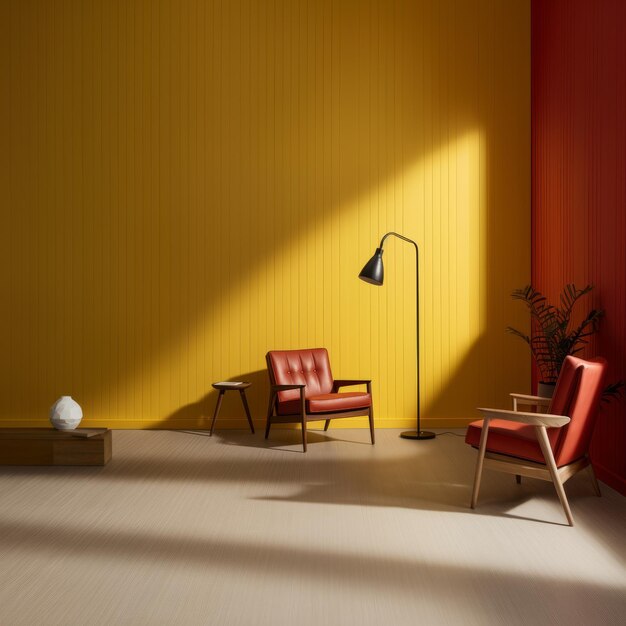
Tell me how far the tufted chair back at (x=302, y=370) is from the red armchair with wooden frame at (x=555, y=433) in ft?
7.09

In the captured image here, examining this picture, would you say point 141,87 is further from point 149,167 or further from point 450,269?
point 450,269

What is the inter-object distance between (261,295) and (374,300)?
3.46 feet

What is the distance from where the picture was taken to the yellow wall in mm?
6336

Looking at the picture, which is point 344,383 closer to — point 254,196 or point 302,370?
point 302,370

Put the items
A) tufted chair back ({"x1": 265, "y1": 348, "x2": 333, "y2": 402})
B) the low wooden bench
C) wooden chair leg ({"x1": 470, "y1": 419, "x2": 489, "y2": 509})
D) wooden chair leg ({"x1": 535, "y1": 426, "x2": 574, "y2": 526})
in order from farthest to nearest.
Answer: tufted chair back ({"x1": 265, "y1": 348, "x2": 333, "y2": 402})
the low wooden bench
wooden chair leg ({"x1": 470, "y1": 419, "x2": 489, "y2": 509})
wooden chair leg ({"x1": 535, "y1": 426, "x2": 574, "y2": 526})

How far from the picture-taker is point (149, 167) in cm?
637

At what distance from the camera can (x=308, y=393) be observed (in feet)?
19.2

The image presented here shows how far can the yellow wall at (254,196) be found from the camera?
634 cm

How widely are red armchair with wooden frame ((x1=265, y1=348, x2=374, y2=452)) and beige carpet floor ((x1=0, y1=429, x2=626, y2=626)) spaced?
0.51 meters

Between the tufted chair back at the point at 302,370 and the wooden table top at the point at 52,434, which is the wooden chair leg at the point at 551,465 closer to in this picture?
the tufted chair back at the point at 302,370

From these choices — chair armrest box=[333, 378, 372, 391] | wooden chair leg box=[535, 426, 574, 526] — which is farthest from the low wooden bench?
wooden chair leg box=[535, 426, 574, 526]

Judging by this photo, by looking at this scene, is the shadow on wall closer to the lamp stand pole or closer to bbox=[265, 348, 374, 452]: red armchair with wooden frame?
bbox=[265, 348, 374, 452]: red armchair with wooden frame

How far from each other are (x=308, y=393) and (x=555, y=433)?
265 centimetres

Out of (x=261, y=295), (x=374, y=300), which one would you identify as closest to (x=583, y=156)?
(x=374, y=300)
